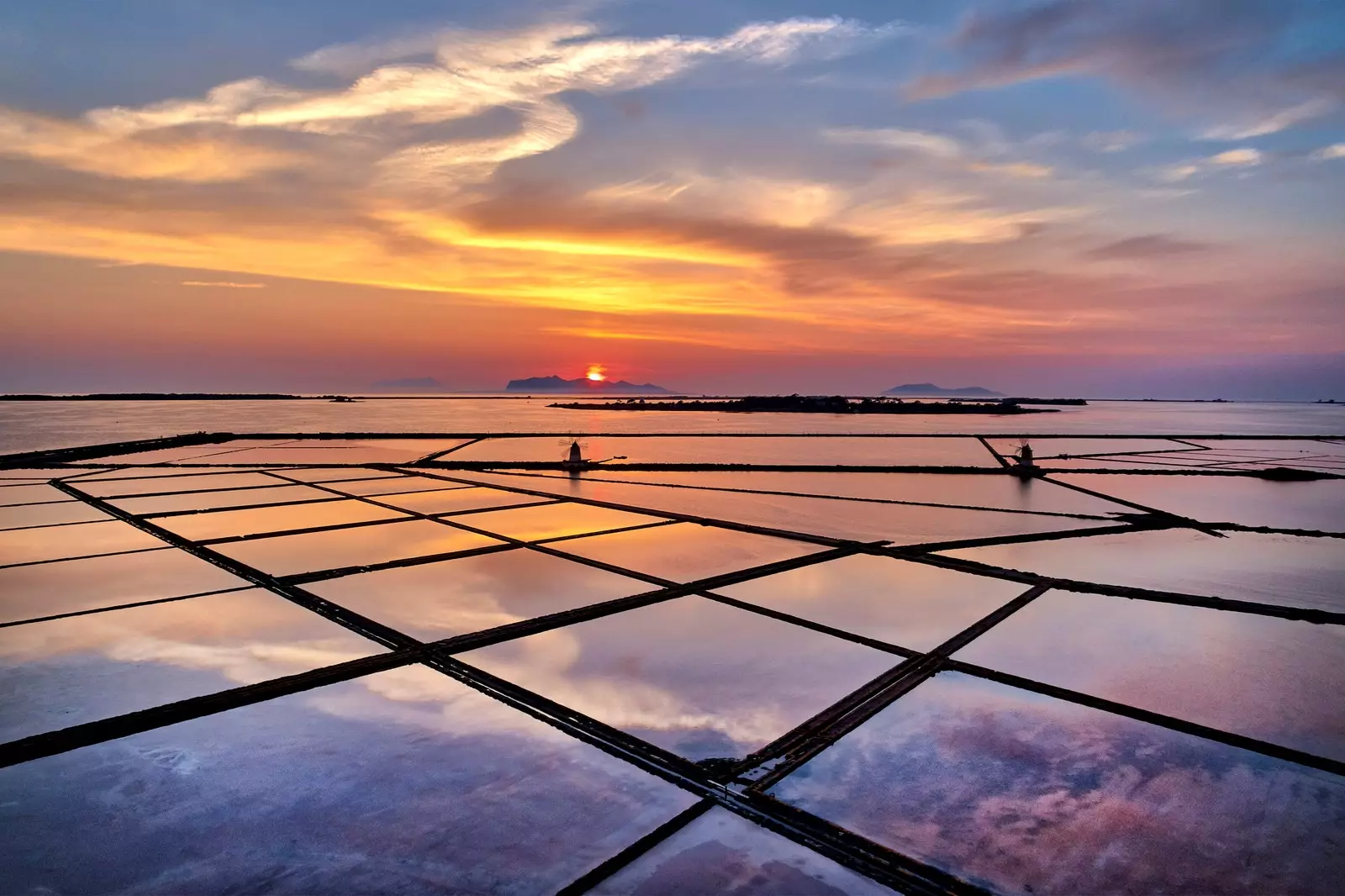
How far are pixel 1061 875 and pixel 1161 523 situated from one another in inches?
244

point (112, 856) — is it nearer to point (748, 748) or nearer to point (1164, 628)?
point (748, 748)

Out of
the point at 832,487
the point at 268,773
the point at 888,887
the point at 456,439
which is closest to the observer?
the point at 888,887

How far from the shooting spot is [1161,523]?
656cm

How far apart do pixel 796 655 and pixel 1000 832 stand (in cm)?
128

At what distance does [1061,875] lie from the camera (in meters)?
1.66

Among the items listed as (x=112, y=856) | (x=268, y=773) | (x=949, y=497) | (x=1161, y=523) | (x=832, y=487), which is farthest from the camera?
(x=832, y=487)

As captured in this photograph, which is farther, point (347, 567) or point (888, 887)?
point (347, 567)

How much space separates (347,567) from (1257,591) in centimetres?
588

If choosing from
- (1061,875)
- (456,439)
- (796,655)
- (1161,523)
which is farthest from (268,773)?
(456,439)

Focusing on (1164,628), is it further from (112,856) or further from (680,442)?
(680,442)

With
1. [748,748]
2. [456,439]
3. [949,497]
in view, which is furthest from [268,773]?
[456,439]

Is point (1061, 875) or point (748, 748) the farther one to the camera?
point (748, 748)

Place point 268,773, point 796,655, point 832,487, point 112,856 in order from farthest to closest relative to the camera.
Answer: point 832,487, point 796,655, point 268,773, point 112,856

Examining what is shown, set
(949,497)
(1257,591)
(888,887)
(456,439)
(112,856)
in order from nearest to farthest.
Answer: (888,887) → (112,856) → (1257,591) → (949,497) → (456,439)
